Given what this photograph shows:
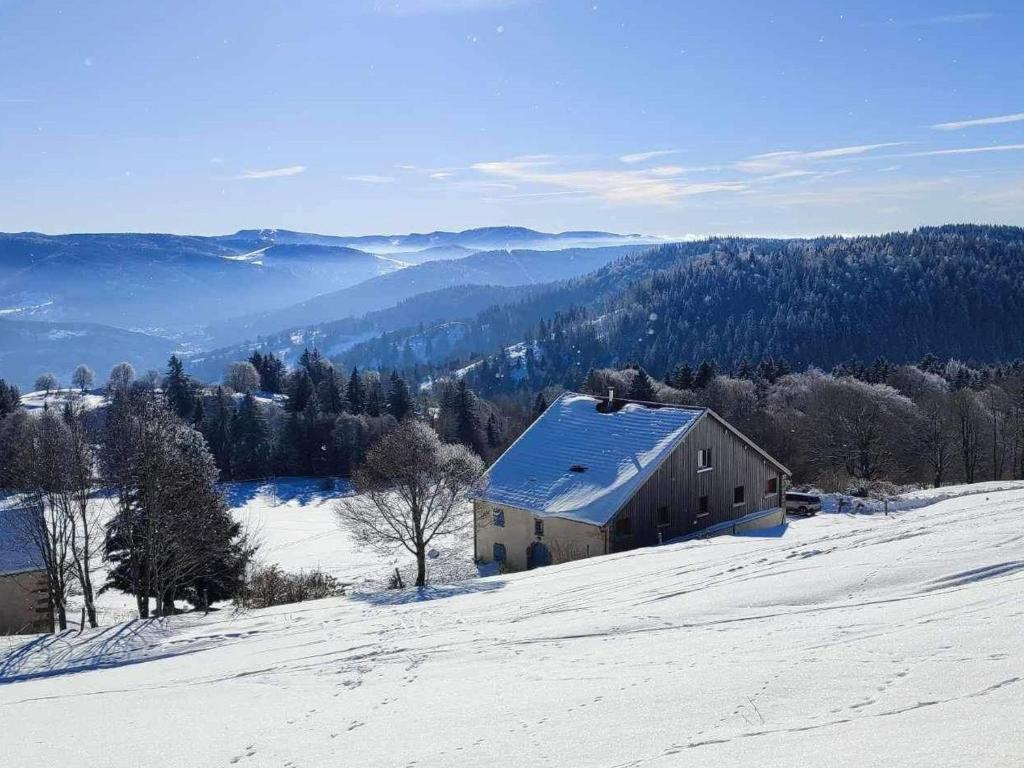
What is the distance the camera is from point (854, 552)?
1631 cm

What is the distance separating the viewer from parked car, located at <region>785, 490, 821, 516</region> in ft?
131

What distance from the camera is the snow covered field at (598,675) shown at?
6.57 metres

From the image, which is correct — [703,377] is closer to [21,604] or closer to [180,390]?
[180,390]

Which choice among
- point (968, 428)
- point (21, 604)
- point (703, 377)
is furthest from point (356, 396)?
point (21, 604)

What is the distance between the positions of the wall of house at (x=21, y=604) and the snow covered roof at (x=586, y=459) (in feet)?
57.3

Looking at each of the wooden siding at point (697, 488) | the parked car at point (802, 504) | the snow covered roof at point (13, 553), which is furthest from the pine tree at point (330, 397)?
the wooden siding at point (697, 488)

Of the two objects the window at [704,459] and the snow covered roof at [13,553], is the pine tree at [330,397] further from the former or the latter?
the window at [704,459]

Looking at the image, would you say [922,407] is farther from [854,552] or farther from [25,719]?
[25,719]

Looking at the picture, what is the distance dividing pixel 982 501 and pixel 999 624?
18632 millimetres

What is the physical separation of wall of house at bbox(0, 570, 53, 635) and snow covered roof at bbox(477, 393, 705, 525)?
17469 mm

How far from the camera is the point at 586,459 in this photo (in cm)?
3238

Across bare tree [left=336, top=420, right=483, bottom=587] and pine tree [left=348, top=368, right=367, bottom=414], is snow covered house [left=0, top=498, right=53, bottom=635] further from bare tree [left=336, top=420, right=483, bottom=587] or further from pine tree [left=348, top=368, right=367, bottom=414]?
pine tree [left=348, top=368, right=367, bottom=414]

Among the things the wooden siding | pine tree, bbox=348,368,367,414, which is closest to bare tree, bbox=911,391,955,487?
the wooden siding

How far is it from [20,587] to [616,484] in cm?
Answer: 2301
